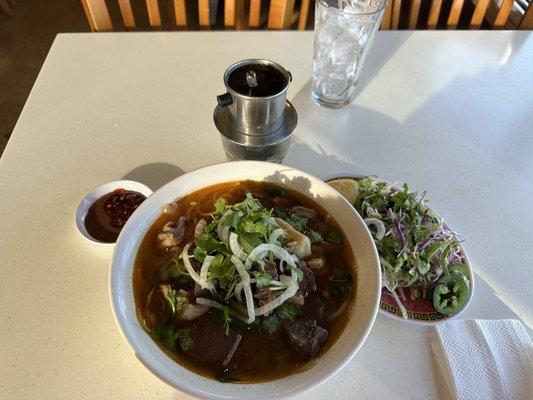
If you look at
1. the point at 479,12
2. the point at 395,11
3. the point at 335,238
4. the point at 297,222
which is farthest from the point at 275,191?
the point at 479,12

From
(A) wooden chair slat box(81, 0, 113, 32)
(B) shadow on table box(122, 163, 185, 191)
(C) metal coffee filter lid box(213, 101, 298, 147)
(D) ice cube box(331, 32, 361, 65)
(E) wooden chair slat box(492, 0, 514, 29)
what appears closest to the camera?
(C) metal coffee filter lid box(213, 101, 298, 147)

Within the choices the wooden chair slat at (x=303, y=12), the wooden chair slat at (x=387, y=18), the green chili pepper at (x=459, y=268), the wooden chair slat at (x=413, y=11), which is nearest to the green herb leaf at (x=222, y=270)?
the green chili pepper at (x=459, y=268)

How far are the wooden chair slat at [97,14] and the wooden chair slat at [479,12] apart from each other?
6.15 feet

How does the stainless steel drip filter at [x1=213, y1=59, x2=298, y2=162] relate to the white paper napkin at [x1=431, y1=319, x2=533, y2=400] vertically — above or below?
above

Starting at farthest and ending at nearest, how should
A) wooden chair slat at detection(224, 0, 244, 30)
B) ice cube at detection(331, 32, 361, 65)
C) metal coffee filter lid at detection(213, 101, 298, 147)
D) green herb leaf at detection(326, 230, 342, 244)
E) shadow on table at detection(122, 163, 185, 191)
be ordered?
1. wooden chair slat at detection(224, 0, 244, 30)
2. ice cube at detection(331, 32, 361, 65)
3. shadow on table at detection(122, 163, 185, 191)
4. metal coffee filter lid at detection(213, 101, 298, 147)
5. green herb leaf at detection(326, 230, 342, 244)

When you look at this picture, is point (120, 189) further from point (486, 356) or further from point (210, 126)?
point (486, 356)

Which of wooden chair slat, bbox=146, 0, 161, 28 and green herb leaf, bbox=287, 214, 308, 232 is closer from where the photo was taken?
green herb leaf, bbox=287, 214, 308, 232

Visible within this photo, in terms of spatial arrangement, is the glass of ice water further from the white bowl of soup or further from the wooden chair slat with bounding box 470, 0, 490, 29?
the wooden chair slat with bounding box 470, 0, 490, 29

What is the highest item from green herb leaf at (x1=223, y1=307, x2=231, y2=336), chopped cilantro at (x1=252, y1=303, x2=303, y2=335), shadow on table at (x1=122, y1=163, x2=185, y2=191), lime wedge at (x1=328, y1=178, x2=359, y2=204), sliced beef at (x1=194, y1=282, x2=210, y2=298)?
sliced beef at (x1=194, y1=282, x2=210, y2=298)

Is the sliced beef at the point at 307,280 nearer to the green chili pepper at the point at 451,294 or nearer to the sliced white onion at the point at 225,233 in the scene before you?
the sliced white onion at the point at 225,233

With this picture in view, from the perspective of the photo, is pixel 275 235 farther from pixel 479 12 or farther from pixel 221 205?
pixel 479 12

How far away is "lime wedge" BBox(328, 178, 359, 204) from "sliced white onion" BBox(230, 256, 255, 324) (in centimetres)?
48

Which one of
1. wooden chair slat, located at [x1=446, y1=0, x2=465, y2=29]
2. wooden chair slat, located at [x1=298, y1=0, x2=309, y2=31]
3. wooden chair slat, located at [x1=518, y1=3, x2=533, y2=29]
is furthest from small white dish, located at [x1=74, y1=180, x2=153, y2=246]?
wooden chair slat, located at [x1=518, y1=3, x2=533, y2=29]

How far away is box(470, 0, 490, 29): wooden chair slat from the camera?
84.0 inches
